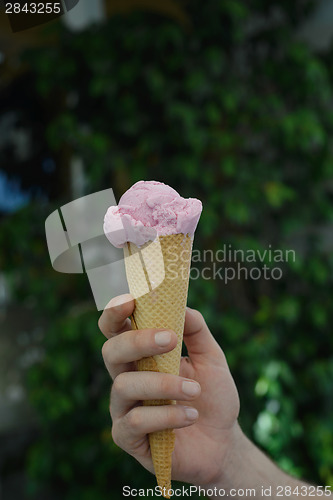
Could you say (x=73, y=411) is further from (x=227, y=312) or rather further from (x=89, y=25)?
(x=89, y=25)

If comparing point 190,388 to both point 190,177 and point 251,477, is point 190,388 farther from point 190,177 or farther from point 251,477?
point 190,177

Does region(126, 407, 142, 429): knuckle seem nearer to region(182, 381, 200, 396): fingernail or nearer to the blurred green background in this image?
region(182, 381, 200, 396): fingernail

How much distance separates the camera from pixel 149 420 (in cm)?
46

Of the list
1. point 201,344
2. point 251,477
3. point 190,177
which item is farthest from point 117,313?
point 190,177

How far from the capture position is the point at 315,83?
4.38ft

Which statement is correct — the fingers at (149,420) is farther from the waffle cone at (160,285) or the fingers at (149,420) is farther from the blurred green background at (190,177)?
the blurred green background at (190,177)

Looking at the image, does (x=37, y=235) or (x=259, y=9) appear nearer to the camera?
(x=37, y=235)

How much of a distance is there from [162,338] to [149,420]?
0.09 m

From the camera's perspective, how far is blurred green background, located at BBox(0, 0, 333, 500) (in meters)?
1.25

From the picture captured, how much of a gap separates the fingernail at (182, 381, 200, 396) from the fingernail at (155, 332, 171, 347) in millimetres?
45

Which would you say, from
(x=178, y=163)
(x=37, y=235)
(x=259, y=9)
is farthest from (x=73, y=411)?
(x=259, y=9)

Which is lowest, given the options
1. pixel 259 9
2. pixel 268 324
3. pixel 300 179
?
pixel 268 324

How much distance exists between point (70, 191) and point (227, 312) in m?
0.49

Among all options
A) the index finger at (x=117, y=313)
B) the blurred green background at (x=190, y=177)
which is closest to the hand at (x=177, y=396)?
the index finger at (x=117, y=313)
